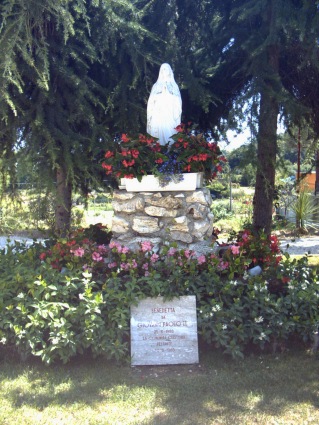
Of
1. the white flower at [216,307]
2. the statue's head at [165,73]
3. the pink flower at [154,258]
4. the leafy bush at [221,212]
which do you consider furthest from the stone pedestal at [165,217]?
the leafy bush at [221,212]

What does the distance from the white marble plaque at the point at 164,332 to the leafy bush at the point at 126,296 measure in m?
0.08

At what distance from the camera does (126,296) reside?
3.78 metres

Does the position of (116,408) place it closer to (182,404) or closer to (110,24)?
(182,404)

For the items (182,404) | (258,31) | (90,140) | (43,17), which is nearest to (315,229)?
(258,31)

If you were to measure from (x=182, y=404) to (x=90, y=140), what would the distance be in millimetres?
3504

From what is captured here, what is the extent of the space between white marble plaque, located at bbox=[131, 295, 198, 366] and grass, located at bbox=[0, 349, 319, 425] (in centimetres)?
9

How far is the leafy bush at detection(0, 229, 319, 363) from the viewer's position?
3.57 meters

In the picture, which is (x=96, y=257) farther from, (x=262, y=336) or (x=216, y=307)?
(x=262, y=336)

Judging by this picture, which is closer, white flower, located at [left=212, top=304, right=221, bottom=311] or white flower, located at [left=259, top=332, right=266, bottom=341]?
white flower, located at [left=259, top=332, right=266, bottom=341]

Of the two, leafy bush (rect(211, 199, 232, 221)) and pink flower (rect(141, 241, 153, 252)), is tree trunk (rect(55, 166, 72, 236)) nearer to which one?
pink flower (rect(141, 241, 153, 252))

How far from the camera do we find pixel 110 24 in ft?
19.1

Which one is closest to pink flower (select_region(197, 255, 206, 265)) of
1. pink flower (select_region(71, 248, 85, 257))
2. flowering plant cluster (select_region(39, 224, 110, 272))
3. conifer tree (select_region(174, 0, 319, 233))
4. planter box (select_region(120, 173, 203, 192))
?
planter box (select_region(120, 173, 203, 192))

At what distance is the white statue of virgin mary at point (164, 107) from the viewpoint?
15.6 ft

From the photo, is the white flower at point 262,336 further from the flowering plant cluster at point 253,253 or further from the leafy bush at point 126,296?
the flowering plant cluster at point 253,253
